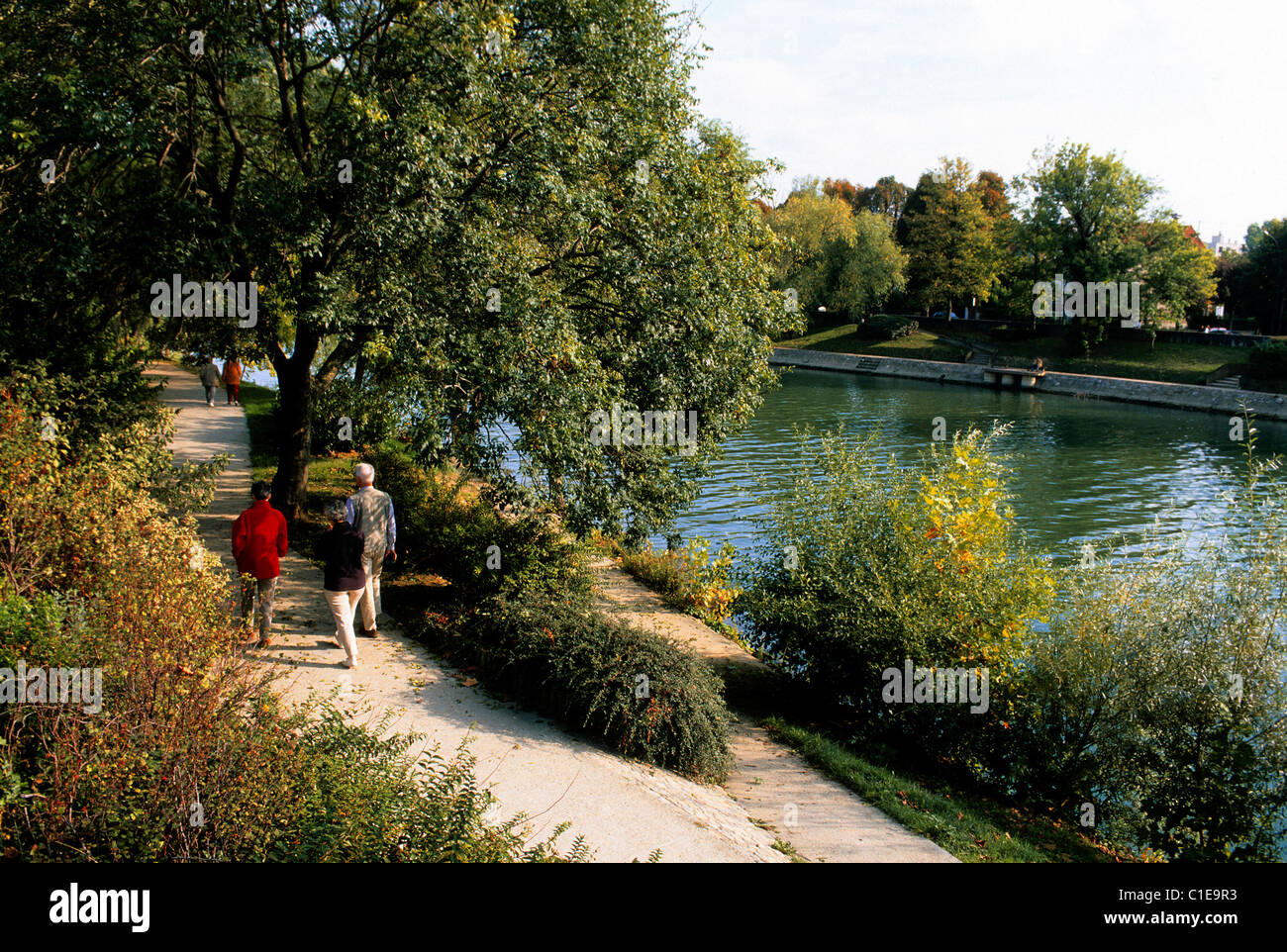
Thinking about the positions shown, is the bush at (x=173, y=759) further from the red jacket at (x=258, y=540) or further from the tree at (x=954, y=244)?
the tree at (x=954, y=244)

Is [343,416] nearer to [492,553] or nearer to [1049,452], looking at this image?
[492,553]

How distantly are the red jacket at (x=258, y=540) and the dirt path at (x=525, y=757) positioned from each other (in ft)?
3.19

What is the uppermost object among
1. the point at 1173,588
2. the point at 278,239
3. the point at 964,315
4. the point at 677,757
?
the point at 964,315

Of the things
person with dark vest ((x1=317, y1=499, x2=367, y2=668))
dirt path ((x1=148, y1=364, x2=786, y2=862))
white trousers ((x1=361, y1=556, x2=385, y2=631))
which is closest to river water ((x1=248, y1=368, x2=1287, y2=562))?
white trousers ((x1=361, y1=556, x2=385, y2=631))

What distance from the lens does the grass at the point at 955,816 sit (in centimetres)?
865

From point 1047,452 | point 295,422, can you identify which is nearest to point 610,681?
point 295,422

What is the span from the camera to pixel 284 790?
531cm

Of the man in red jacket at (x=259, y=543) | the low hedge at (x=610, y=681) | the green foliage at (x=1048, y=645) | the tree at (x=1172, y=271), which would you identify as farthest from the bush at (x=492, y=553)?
the tree at (x=1172, y=271)

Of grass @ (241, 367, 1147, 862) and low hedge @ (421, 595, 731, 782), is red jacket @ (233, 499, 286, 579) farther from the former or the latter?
grass @ (241, 367, 1147, 862)

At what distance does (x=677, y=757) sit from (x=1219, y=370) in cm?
5358

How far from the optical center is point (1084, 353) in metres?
59.1

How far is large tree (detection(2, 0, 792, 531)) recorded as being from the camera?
10562 mm
